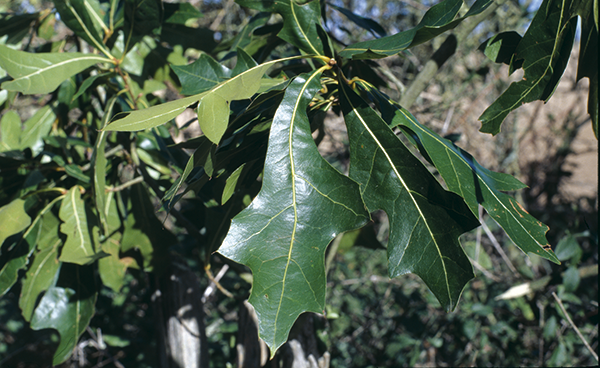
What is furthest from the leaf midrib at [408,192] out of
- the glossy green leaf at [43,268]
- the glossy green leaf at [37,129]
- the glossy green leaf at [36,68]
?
the glossy green leaf at [37,129]

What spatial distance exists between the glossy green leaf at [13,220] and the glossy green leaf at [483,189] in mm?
1031

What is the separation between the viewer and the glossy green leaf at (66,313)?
119cm

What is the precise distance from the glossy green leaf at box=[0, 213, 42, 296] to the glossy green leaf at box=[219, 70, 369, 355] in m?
0.84

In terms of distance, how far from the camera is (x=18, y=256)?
1.17 meters

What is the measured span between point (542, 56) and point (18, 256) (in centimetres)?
143

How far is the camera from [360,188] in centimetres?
78

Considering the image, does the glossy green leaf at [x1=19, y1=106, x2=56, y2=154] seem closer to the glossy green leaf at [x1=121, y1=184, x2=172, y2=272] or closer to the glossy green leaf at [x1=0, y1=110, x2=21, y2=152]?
the glossy green leaf at [x1=0, y1=110, x2=21, y2=152]

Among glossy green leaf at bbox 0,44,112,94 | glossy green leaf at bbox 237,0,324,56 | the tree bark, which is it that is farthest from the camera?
the tree bark

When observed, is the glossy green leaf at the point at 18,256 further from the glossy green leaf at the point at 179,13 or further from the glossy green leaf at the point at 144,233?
the glossy green leaf at the point at 179,13

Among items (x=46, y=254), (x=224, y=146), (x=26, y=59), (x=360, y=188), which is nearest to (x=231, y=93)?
(x=224, y=146)

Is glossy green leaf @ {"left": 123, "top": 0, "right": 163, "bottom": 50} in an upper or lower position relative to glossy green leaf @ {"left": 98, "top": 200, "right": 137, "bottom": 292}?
upper

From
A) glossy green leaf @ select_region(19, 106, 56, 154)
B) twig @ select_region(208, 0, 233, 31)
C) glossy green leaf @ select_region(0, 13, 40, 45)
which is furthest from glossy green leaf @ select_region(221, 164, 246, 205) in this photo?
twig @ select_region(208, 0, 233, 31)

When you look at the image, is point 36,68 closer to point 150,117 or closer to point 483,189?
point 150,117

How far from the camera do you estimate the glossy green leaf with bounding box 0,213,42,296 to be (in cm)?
114
